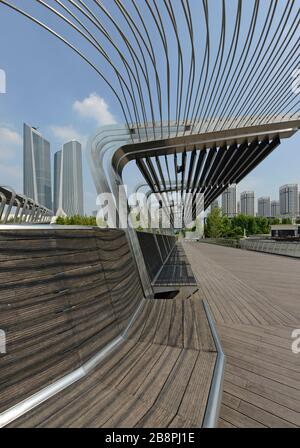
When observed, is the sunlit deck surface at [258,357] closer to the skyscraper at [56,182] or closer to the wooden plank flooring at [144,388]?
the wooden plank flooring at [144,388]

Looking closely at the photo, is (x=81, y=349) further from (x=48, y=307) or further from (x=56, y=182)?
(x=56, y=182)

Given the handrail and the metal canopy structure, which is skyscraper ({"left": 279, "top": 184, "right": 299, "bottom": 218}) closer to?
the metal canopy structure

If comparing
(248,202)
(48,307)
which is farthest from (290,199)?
(48,307)

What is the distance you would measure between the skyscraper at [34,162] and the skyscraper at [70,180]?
7.79 ft

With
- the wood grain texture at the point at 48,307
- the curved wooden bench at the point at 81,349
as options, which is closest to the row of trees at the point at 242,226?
the curved wooden bench at the point at 81,349

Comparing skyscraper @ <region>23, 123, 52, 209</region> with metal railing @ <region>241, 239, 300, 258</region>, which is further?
skyscraper @ <region>23, 123, 52, 209</region>

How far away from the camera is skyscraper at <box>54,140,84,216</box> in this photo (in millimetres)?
30067

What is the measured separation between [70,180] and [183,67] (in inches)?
1478

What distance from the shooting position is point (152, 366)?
171cm

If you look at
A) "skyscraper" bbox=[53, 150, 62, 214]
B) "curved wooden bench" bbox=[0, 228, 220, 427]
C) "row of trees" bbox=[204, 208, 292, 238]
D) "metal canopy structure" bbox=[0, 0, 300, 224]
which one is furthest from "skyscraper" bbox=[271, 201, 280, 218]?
"curved wooden bench" bbox=[0, 228, 220, 427]

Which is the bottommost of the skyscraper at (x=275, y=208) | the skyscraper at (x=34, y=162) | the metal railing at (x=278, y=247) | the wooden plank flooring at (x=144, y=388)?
the metal railing at (x=278, y=247)

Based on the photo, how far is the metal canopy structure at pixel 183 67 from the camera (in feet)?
11.2

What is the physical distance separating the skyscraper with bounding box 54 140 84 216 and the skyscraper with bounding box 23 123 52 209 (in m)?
2.38

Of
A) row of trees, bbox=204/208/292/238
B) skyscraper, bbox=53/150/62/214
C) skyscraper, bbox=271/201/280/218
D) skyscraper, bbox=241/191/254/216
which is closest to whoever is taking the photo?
skyscraper, bbox=53/150/62/214
